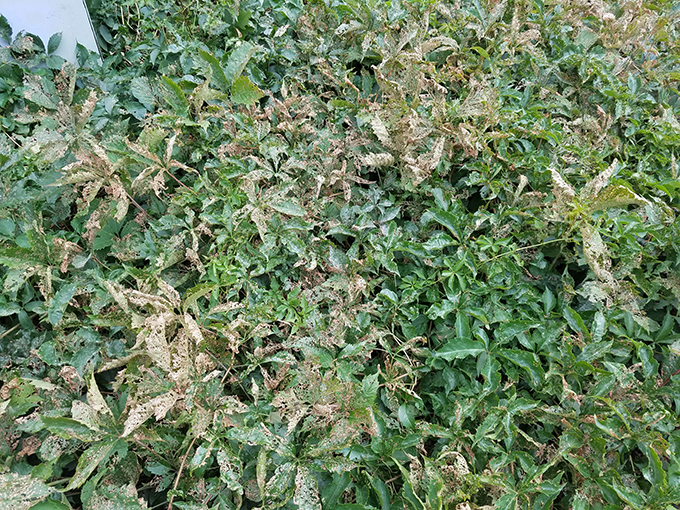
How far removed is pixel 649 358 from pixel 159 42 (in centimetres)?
242

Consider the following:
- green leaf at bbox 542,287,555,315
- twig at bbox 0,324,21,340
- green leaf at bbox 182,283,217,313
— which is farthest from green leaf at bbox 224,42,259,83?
green leaf at bbox 542,287,555,315

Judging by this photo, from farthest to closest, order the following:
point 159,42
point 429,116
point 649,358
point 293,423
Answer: point 159,42 → point 429,116 → point 649,358 → point 293,423

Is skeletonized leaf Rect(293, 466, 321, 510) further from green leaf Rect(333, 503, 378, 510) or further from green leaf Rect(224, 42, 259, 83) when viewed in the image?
green leaf Rect(224, 42, 259, 83)

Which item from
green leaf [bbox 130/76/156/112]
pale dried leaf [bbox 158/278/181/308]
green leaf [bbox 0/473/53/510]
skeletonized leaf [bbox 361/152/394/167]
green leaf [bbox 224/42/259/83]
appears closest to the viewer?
green leaf [bbox 0/473/53/510]

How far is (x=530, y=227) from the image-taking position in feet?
5.55

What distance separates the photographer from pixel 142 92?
6.38 feet

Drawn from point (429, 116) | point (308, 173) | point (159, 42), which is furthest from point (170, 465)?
point (159, 42)

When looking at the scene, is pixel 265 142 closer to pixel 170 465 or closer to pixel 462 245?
pixel 462 245

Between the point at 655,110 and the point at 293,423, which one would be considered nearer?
the point at 293,423

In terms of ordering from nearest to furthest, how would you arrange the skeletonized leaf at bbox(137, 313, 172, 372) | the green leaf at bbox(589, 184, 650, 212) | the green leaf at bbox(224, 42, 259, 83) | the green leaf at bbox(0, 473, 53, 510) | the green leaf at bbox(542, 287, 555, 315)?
the green leaf at bbox(0, 473, 53, 510) < the skeletonized leaf at bbox(137, 313, 172, 372) < the green leaf at bbox(589, 184, 650, 212) < the green leaf at bbox(542, 287, 555, 315) < the green leaf at bbox(224, 42, 259, 83)

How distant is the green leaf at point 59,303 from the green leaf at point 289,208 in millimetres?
713

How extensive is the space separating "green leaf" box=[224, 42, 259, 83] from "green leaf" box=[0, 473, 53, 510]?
1.46 metres

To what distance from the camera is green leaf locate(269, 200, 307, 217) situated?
5.16ft

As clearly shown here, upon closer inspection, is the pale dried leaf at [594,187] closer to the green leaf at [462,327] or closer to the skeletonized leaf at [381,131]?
the green leaf at [462,327]
